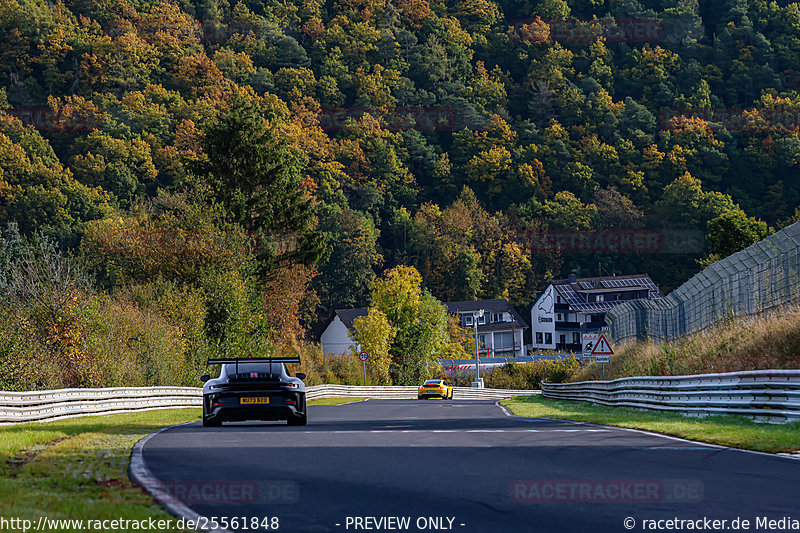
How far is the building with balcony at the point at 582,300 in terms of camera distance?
12325cm

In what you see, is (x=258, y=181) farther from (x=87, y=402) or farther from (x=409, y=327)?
(x=87, y=402)

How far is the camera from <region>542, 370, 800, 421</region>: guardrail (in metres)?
15.6

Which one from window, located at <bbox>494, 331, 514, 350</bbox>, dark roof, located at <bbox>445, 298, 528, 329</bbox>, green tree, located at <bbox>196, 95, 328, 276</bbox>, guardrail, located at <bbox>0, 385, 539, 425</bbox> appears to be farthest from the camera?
window, located at <bbox>494, 331, 514, 350</bbox>

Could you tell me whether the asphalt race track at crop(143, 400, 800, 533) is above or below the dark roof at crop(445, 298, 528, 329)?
below

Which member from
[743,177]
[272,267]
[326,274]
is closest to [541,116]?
[743,177]

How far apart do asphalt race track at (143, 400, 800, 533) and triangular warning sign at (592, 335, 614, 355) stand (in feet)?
56.0

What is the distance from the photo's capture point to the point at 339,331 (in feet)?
377

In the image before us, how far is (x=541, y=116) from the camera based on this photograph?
157m

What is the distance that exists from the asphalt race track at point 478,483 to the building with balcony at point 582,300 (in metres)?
112

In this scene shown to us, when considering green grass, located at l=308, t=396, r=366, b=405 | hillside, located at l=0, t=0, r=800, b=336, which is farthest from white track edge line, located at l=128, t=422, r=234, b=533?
hillside, located at l=0, t=0, r=800, b=336

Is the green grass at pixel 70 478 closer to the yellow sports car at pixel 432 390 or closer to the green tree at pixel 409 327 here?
the yellow sports car at pixel 432 390

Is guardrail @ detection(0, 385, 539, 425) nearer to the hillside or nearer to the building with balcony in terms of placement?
the hillside

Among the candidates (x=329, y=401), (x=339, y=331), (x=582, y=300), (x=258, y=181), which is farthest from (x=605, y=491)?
(x=582, y=300)

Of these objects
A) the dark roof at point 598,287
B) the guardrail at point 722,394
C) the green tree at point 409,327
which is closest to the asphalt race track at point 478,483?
the guardrail at point 722,394
